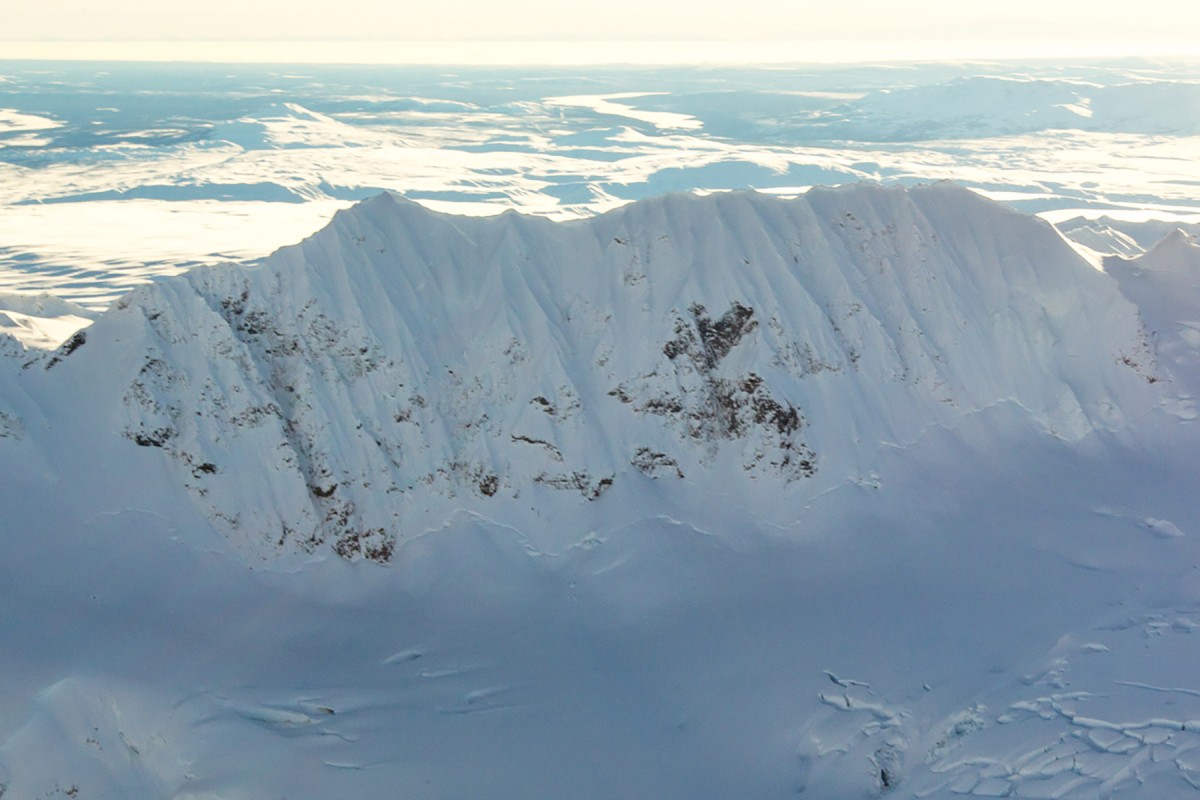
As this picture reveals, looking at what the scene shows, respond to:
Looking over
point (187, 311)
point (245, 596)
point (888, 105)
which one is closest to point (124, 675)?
point (245, 596)

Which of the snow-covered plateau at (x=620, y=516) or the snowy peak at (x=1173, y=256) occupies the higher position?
the snowy peak at (x=1173, y=256)

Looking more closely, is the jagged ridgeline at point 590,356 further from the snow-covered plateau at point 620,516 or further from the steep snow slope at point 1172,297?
the steep snow slope at point 1172,297

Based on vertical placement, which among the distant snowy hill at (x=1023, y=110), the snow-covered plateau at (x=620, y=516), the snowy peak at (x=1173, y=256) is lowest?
the snow-covered plateau at (x=620, y=516)

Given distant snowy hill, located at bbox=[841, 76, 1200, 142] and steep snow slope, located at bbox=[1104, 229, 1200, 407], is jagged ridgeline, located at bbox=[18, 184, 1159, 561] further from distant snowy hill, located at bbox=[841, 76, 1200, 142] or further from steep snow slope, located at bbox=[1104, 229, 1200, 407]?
distant snowy hill, located at bbox=[841, 76, 1200, 142]

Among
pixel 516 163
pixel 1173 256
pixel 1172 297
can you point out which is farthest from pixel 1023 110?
pixel 1172 297

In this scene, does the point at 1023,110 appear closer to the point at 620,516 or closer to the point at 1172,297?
the point at 1172,297

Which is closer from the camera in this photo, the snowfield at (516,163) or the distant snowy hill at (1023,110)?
the snowfield at (516,163)

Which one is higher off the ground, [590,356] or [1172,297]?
[1172,297]

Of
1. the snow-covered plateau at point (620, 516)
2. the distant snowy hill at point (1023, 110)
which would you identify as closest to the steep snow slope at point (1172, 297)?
the snow-covered plateau at point (620, 516)
